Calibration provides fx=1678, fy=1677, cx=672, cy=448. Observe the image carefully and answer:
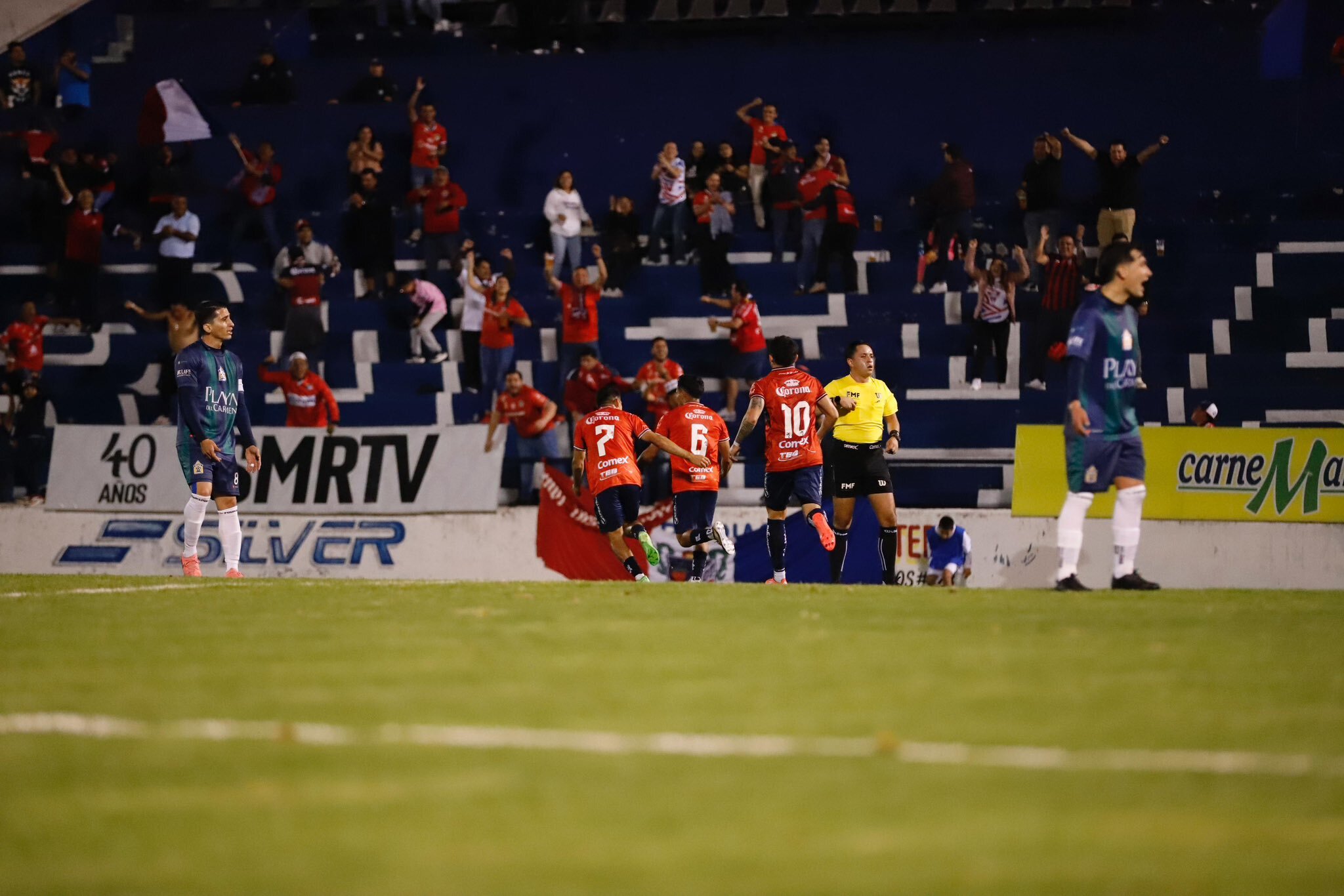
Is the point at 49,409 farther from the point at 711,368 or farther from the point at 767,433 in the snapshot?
the point at 767,433

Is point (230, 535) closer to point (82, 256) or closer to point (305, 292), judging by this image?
point (305, 292)

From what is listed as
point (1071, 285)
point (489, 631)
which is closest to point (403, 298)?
point (1071, 285)

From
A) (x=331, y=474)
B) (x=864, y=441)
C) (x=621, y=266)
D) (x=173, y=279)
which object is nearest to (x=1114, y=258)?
(x=864, y=441)

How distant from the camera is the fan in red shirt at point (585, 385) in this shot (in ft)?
76.1

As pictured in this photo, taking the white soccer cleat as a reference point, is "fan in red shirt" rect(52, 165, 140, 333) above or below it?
above

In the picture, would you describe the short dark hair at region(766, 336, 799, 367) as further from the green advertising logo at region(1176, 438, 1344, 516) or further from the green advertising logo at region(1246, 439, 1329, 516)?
the green advertising logo at region(1246, 439, 1329, 516)

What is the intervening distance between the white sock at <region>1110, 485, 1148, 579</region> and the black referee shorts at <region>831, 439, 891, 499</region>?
4310 mm

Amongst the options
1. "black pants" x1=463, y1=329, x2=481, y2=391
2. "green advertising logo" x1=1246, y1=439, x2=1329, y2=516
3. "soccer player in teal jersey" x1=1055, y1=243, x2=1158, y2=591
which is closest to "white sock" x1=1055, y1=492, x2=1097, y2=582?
"soccer player in teal jersey" x1=1055, y1=243, x2=1158, y2=591

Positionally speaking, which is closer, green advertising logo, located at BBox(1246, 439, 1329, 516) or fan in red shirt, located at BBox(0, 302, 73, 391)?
green advertising logo, located at BBox(1246, 439, 1329, 516)

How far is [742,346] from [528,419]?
127 inches

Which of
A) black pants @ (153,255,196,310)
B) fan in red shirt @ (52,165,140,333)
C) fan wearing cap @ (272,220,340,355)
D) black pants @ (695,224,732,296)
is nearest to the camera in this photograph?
fan wearing cap @ (272,220,340,355)

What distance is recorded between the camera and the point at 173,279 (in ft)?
90.7

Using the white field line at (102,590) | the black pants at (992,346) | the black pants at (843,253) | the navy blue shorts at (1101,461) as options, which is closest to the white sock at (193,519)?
the white field line at (102,590)

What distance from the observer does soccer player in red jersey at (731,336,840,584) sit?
1678cm
